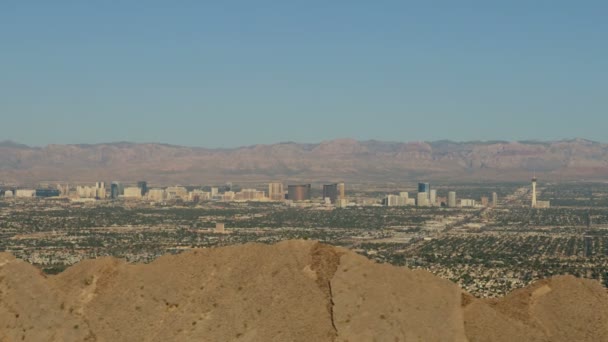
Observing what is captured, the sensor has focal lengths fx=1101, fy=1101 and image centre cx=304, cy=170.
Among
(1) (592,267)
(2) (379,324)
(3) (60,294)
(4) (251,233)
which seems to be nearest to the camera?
(2) (379,324)

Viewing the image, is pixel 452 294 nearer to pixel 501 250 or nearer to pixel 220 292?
pixel 220 292

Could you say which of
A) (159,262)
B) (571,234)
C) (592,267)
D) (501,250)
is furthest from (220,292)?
(571,234)

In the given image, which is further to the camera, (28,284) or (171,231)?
(171,231)

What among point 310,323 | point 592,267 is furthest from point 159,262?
point 592,267

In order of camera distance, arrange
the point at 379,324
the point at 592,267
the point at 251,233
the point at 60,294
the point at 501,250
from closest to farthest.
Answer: the point at 379,324 < the point at 60,294 < the point at 592,267 < the point at 501,250 < the point at 251,233

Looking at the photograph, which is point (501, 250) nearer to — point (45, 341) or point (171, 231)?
point (171, 231)

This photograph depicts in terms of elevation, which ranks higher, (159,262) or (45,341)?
(159,262)
